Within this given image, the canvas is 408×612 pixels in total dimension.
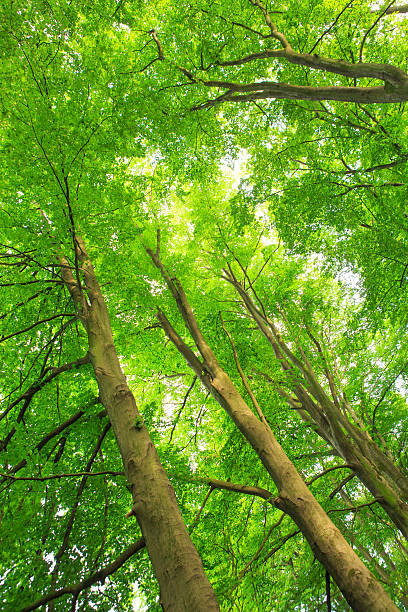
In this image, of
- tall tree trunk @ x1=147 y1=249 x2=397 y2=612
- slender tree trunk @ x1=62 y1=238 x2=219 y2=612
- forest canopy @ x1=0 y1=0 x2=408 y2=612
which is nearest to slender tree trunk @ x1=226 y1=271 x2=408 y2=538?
forest canopy @ x1=0 y1=0 x2=408 y2=612

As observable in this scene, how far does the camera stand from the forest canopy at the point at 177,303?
9.14 ft

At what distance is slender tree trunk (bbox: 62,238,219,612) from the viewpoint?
180 cm

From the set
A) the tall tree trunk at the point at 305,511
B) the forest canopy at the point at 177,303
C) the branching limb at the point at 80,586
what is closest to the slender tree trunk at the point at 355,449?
the forest canopy at the point at 177,303

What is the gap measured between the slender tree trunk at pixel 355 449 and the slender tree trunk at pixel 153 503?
2.86 meters

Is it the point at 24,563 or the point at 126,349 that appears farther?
the point at 126,349

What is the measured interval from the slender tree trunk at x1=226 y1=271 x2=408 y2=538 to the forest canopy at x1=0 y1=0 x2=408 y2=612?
4 cm

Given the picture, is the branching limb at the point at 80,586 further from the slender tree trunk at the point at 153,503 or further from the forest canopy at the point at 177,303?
the slender tree trunk at the point at 153,503

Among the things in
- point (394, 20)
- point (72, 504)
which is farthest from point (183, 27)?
point (72, 504)

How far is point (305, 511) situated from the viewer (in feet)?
11.2

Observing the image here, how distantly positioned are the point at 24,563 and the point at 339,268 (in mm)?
7802

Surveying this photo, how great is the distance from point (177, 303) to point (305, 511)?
164 inches

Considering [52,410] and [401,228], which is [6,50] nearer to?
[52,410]

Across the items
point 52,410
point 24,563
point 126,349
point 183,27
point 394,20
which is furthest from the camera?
point 126,349

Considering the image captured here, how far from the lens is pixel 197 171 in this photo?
709 centimetres
